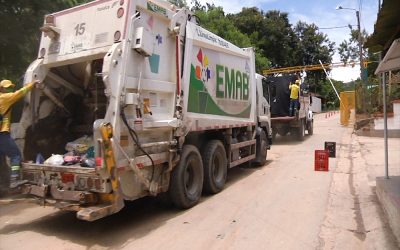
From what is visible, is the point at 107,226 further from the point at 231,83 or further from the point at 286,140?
the point at 286,140

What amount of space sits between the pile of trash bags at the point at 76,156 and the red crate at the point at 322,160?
235 inches

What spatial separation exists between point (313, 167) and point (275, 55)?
43.1 meters

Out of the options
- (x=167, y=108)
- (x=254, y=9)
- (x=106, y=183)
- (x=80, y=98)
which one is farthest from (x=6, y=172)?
(x=254, y=9)

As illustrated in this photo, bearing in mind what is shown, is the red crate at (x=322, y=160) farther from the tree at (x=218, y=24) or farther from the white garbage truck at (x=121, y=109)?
the tree at (x=218, y=24)

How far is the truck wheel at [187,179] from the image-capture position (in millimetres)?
6797

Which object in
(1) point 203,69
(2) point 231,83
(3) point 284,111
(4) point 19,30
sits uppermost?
(4) point 19,30

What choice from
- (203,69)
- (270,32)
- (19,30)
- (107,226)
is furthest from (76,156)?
(270,32)

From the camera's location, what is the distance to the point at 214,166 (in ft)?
27.8

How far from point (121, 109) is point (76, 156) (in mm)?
1222

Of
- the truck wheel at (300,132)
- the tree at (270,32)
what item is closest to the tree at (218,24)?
the truck wheel at (300,132)

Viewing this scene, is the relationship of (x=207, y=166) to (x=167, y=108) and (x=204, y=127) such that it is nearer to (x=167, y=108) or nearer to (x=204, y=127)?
(x=204, y=127)

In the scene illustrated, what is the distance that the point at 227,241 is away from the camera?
5500mm

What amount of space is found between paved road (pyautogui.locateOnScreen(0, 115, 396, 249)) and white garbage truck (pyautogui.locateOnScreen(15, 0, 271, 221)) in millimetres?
442

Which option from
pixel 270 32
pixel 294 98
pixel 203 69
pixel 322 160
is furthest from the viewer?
pixel 270 32
